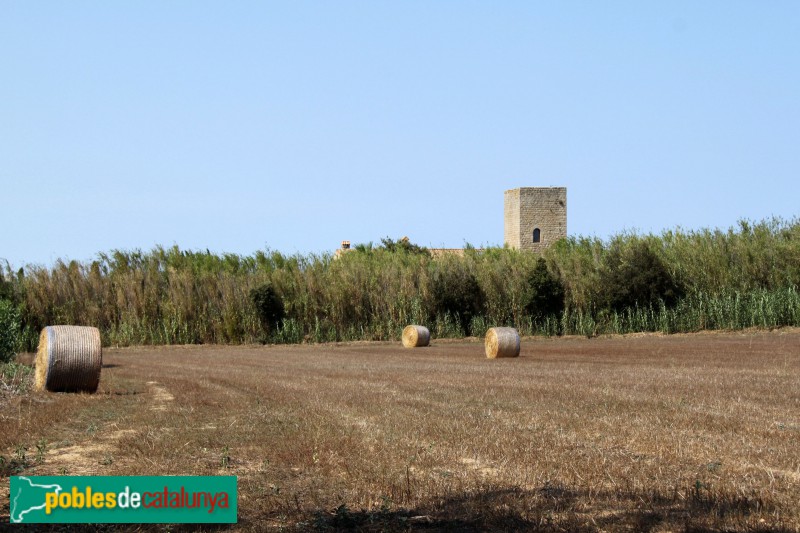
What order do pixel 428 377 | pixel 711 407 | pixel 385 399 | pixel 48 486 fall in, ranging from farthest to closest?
1. pixel 428 377
2. pixel 385 399
3. pixel 711 407
4. pixel 48 486

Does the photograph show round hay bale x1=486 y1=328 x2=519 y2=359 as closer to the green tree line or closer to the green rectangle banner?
the green tree line

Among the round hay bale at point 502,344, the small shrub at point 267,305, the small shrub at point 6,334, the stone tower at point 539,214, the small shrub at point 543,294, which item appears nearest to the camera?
the small shrub at point 6,334

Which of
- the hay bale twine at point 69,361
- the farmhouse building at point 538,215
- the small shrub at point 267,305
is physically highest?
the farmhouse building at point 538,215

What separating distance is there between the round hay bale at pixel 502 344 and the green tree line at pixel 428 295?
32.7 ft

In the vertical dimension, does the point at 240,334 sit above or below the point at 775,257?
below

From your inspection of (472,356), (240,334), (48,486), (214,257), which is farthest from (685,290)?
(48,486)

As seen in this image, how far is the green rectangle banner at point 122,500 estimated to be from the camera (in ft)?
17.3

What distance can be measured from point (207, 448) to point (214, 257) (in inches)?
1249

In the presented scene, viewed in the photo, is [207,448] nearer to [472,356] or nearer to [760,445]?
[760,445]

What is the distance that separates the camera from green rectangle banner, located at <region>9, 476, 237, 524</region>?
5.28 meters

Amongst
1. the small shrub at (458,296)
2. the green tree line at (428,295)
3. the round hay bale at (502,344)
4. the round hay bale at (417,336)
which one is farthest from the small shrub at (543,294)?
the round hay bale at (502,344)

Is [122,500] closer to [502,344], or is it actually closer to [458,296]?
[502,344]

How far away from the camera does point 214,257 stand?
39.0m

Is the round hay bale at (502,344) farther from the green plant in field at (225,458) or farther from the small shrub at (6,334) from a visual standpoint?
the green plant in field at (225,458)
